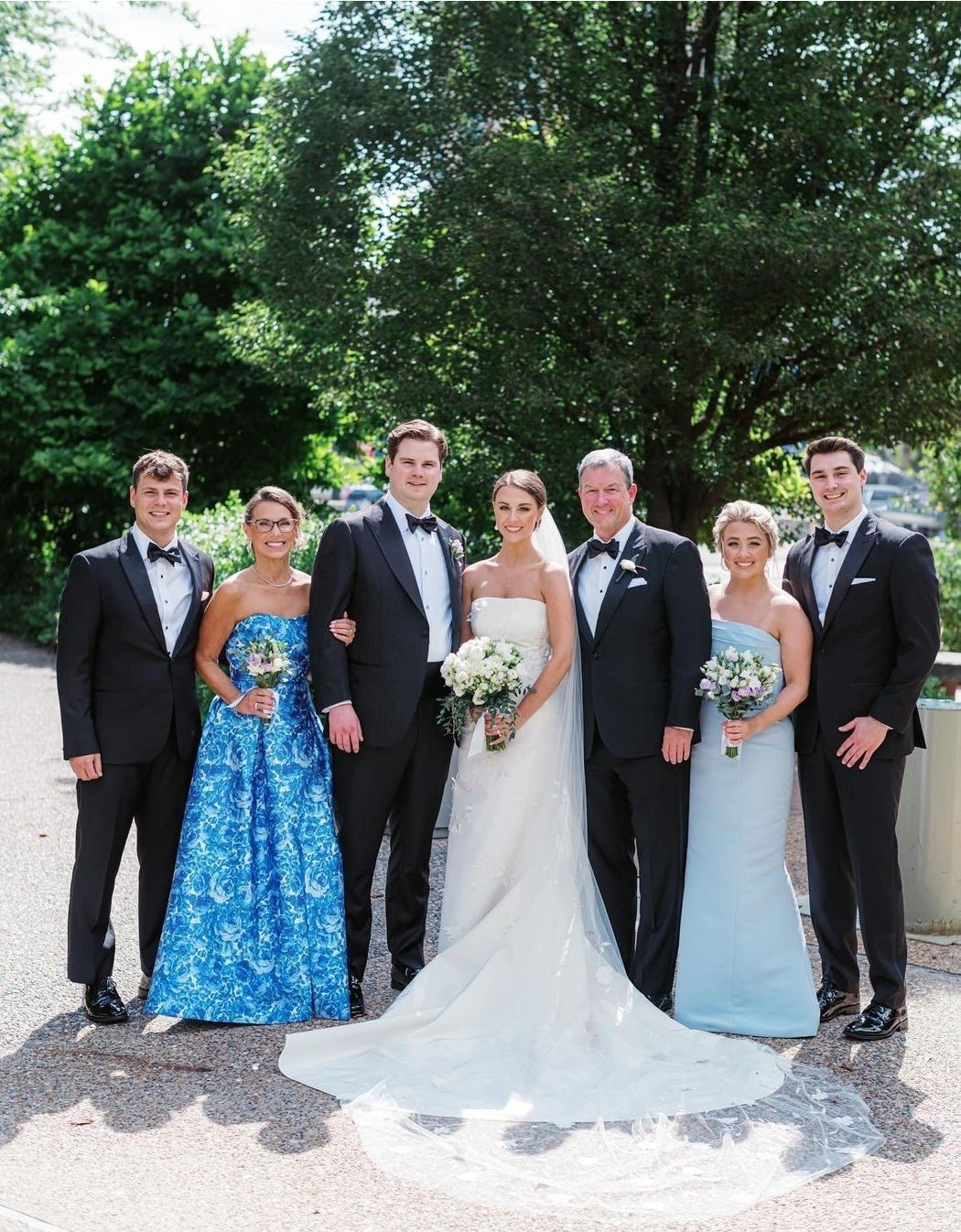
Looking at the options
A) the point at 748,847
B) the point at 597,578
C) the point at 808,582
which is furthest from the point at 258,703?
the point at 808,582

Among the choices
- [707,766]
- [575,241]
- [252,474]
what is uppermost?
[575,241]

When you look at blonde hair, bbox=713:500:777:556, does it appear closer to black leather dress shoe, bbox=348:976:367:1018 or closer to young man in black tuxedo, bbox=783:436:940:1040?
young man in black tuxedo, bbox=783:436:940:1040

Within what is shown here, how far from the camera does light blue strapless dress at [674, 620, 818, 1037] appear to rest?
5355 mm

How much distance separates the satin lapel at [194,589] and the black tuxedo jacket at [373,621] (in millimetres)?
482

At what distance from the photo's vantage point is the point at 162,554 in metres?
5.48

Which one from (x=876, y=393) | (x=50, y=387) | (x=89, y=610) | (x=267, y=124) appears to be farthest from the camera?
(x=50, y=387)

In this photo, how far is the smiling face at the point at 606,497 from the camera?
550 centimetres

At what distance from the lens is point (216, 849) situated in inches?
215

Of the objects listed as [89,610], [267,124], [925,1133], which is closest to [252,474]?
[267,124]

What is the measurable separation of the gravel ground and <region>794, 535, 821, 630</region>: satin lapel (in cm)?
167

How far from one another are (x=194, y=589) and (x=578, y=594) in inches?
63.3

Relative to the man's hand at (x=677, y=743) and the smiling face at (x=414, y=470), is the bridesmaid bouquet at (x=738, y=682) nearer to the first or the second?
the man's hand at (x=677, y=743)

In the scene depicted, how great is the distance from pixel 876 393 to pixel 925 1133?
761 centimetres

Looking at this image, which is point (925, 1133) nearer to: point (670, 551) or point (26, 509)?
point (670, 551)
